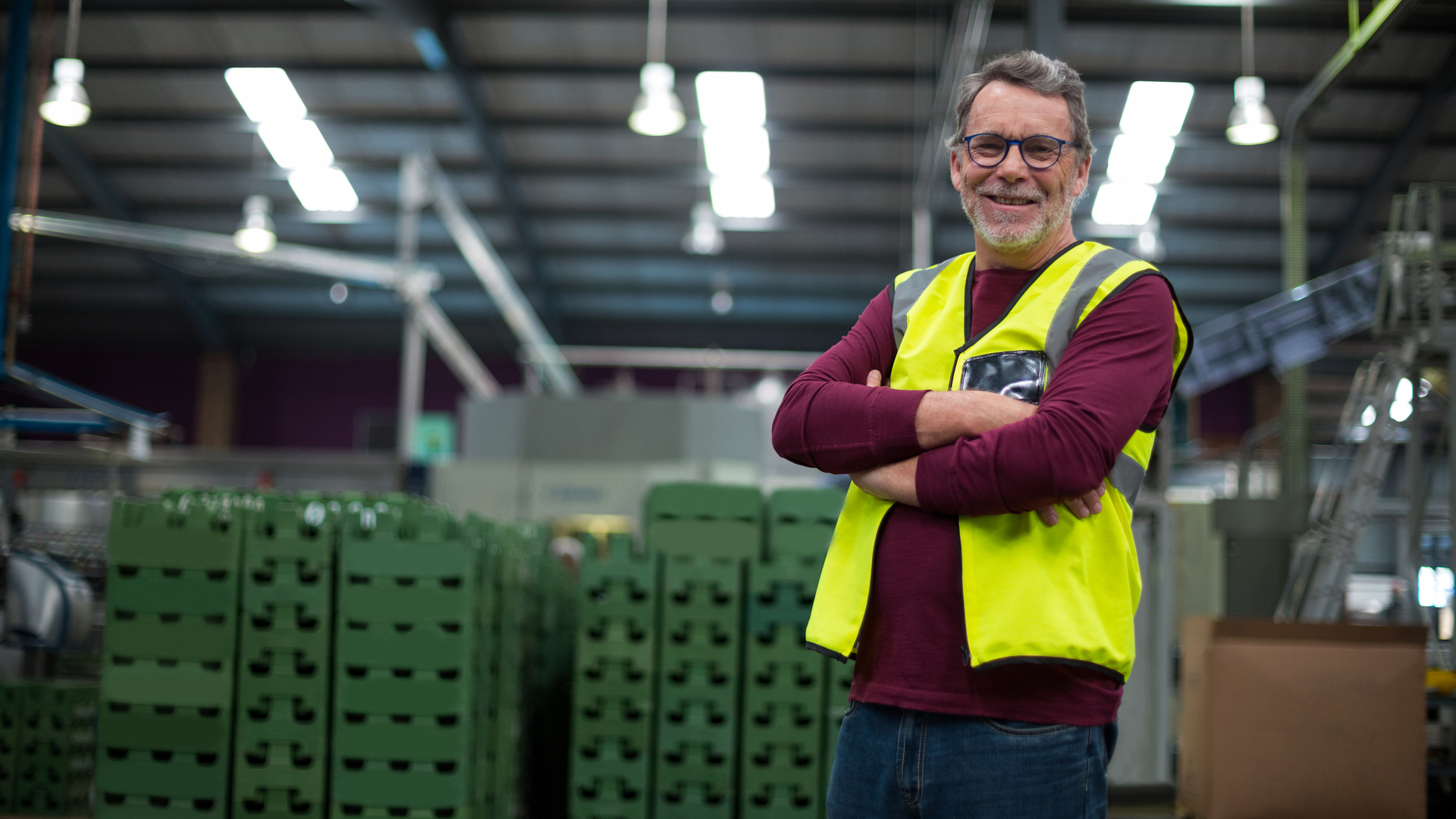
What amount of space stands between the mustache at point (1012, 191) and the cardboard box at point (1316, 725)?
7.65 ft

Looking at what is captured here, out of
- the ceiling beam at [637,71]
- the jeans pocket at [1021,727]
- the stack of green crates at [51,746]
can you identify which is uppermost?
the ceiling beam at [637,71]

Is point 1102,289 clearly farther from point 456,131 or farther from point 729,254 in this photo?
point 729,254

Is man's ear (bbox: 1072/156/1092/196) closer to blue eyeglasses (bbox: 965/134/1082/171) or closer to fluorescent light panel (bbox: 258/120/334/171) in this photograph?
blue eyeglasses (bbox: 965/134/1082/171)

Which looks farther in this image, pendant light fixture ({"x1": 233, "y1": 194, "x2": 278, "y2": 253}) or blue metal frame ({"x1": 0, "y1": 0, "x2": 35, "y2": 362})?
pendant light fixture ({"x1": 233, "y1": 194, "x2": 278, "y2": 253})

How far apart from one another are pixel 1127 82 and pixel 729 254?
7.95 metres

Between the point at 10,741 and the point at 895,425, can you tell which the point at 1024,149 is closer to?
the point at 895,425

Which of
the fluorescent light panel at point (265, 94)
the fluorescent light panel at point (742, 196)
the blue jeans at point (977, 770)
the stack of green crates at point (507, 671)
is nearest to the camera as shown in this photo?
the blue jeans at point (977, 770)

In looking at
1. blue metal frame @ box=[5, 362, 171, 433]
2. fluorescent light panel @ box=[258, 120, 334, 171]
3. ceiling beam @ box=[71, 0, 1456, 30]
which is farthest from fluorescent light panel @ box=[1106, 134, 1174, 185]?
blue metal frame @ box=[5, 362, 171, 433]

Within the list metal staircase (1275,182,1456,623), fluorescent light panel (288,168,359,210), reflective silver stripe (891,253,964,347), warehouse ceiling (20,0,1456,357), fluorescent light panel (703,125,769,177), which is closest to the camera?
reflective silver stripe (891,253,964,347)

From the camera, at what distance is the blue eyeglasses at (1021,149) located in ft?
5.82

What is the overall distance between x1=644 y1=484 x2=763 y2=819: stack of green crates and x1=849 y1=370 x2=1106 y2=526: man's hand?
354cm

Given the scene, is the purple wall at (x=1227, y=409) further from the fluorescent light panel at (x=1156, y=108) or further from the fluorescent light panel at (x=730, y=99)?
the fluorescent light panel at (x=730, y=99)

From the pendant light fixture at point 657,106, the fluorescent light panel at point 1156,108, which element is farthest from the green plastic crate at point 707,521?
the fluorescent light panel at point 1156,108

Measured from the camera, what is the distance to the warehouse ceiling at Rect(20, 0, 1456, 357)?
14820mm
